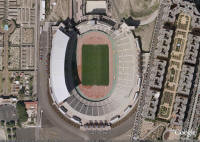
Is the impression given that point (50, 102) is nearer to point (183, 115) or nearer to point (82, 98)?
point (82, 98)

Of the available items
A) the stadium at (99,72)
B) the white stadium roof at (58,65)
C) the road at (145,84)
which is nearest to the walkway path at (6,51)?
the stadium at (99,72)

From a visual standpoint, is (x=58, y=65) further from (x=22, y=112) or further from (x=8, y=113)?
(x=8, y=113)

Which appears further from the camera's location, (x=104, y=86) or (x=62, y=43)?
(x=104, y=86)

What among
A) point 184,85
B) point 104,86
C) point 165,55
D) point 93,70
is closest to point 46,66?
point 93,70

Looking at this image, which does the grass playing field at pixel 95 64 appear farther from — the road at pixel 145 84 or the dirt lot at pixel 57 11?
the dirt lot at pixel 57 11

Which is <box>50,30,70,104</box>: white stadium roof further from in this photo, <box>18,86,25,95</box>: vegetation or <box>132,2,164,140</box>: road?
<box>132,2,164,140</box>: road

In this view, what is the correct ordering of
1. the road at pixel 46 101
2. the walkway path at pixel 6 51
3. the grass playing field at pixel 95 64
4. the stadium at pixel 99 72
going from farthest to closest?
the walkway path at pixel 6 51
the road at pixel 46 101
the grass playing field at pixel 95 64
the stadium at pixel 99 72
